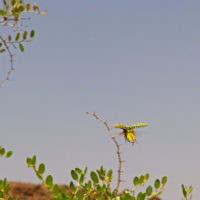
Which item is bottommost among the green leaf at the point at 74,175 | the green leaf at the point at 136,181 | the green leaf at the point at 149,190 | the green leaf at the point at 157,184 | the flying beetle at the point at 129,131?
the green leaf at the point at 149,190

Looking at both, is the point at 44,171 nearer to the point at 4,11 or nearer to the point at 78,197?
the point at 78,197

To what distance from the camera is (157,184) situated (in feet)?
14.5

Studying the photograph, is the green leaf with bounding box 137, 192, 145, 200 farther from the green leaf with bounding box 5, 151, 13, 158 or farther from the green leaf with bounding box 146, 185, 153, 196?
the green leaf with bounding box 5, 151, 13, 158

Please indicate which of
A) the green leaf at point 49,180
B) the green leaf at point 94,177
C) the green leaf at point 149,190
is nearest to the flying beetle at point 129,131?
the green leaf at point 94,177

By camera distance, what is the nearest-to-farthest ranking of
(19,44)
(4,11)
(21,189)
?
1. (4,11)
2. (19,44)
3. (21,189)

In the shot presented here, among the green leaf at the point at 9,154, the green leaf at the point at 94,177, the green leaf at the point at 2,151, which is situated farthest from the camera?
the green leaf at the point at 9,154

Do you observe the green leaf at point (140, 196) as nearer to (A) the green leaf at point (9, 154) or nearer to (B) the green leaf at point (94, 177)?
(B) the green leaf at point (94, 177)

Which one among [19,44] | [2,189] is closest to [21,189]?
[19,44]

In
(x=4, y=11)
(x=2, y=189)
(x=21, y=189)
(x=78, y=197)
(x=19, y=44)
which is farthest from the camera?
(x=21, y=189)

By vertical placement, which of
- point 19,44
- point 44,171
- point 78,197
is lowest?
point 78,197

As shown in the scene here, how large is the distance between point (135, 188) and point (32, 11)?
2.92 meters

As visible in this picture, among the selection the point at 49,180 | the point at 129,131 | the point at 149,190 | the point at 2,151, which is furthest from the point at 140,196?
the point at 2,151

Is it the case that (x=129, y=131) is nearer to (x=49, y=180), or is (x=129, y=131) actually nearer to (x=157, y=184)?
(x=157, y=184)

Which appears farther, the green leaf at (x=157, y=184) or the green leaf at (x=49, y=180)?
the green leaf at (x=157, y=184)
